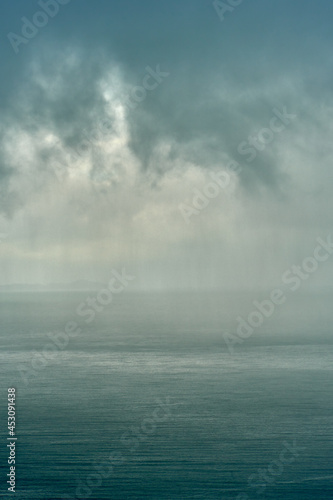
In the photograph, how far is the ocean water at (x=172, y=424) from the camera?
1672 inches

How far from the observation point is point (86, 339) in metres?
132

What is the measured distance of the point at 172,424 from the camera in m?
56.4

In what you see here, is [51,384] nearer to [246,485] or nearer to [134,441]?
[134,441]

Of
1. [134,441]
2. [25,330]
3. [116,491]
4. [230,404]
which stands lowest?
[116,491]

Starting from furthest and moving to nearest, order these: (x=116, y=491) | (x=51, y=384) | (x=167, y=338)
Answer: (x=167, y=338) → (x=51, y=384) → (x=116, y=491)

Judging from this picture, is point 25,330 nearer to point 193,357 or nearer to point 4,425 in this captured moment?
point 193,357

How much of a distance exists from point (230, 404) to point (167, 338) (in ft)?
216

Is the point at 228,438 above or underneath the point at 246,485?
above

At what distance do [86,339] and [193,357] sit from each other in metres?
39.1

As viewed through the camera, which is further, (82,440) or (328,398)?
(328,398)

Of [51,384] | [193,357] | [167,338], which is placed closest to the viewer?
[51,384]

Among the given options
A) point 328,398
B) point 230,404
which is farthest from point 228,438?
point 328,398

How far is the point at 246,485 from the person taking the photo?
42.4 metres

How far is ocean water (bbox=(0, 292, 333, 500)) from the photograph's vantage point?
42.5 m
